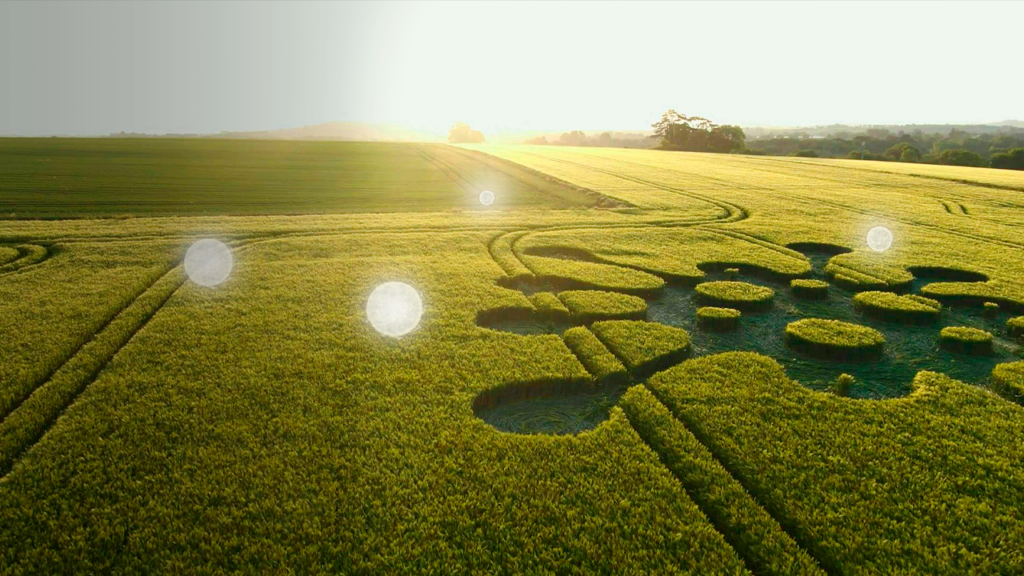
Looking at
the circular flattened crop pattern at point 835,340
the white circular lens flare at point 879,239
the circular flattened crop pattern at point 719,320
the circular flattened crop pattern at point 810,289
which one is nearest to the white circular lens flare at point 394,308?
the circular flattened crop pattern at point 719,320

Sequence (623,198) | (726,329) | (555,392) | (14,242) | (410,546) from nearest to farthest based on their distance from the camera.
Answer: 1. (410,546)
2. (555,392)
3. (726,329)
4. (14,242)
5. (623,198)

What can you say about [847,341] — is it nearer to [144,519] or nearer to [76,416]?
[144,519]

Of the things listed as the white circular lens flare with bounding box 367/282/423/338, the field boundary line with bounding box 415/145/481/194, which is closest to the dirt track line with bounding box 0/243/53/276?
the white circular lens flare with bounding box 367/282/423/338

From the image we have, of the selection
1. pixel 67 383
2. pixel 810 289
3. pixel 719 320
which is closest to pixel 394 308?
pixel 67 383

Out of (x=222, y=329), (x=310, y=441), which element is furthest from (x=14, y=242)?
(x=310, y=441)

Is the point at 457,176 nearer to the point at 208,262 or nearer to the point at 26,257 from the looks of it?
the point at 208,262

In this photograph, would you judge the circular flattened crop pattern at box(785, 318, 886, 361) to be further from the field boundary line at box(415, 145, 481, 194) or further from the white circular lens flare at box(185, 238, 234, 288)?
the field boundary line at box(415, 145, 481, 194)

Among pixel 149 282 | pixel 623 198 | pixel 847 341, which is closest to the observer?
pixel 847 341
